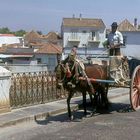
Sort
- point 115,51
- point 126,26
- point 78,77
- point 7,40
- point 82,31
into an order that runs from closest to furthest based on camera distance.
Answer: point 78,77 < point 115,51 < point 126,26 < point 82,31 < point 7,40

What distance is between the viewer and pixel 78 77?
1301 cm

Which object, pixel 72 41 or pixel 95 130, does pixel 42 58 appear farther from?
pixel 95 130

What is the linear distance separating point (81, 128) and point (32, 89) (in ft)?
13.8

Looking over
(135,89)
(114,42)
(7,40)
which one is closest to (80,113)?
(135,89)

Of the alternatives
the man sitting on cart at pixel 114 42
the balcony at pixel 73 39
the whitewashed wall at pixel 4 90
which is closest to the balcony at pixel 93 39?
the balcony at pixel 73 39

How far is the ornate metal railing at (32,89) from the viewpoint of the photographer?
15.0 meters

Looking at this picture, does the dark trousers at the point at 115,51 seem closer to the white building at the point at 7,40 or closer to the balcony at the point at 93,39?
the balcony at the point at 93,39

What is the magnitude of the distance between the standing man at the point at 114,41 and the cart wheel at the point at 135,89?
2.78 feet

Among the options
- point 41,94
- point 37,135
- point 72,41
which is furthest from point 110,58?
point 72,41

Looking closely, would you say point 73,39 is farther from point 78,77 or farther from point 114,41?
point 78,77

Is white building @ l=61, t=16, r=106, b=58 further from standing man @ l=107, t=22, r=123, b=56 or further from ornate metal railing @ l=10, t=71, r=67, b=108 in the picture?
standing man @ l=107, t=22, r=123, b=56

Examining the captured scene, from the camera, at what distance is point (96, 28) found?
89.2 m

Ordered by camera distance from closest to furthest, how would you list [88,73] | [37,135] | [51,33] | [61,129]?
[37,135], [61,129], [88,73], [51,33]

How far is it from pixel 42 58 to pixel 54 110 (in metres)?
53.3
